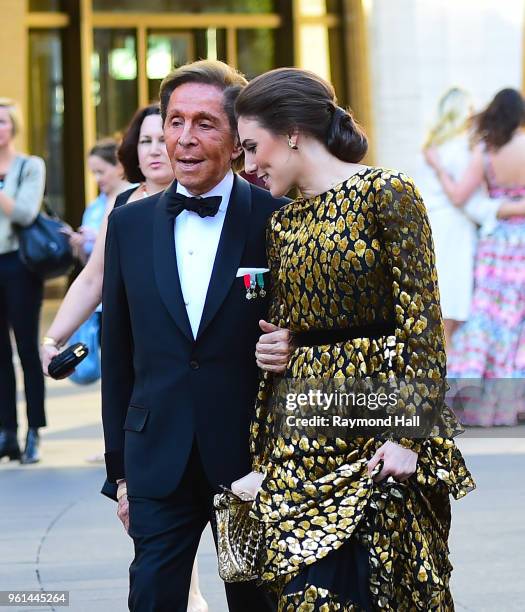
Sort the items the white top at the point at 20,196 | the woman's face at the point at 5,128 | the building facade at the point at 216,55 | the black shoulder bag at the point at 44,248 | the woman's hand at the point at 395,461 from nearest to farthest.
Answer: the woman's hand at the point at 395,461 < the black shoulder bag at the point at 44,248 < the white top at the point at 20,196 < the woman's face at the point at 5,128 < the building facade at the point at 216,55

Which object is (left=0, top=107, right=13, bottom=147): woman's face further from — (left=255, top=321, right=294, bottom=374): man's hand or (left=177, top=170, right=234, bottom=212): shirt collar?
(left=255, top=321, right=294, bottom=374): man's hand

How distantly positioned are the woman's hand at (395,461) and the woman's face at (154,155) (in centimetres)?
241

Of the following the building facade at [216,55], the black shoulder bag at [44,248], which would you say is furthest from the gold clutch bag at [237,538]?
the building facade at [216,55]

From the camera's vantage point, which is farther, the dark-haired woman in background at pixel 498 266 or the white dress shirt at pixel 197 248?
the dark-haired woman in background at pixel 498 266

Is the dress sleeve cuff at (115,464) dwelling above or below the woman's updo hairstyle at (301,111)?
below

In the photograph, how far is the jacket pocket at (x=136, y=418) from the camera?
3.59 m

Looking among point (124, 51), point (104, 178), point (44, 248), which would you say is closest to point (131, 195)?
point (44, 248)

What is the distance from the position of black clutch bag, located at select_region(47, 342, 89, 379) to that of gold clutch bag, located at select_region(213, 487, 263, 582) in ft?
3.55

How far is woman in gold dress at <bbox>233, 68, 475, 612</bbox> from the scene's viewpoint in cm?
317

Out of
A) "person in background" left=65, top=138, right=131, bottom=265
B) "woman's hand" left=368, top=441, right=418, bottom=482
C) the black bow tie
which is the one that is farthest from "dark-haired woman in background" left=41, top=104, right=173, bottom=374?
"person in background" left=65, top=138, right=131, bottom=265

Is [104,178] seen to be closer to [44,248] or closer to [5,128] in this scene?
[5,128]

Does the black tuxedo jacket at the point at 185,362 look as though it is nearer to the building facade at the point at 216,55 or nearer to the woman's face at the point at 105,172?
the woman's face at the point at 105,172

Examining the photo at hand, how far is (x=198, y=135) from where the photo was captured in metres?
3.64

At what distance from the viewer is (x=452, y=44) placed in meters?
15.5
